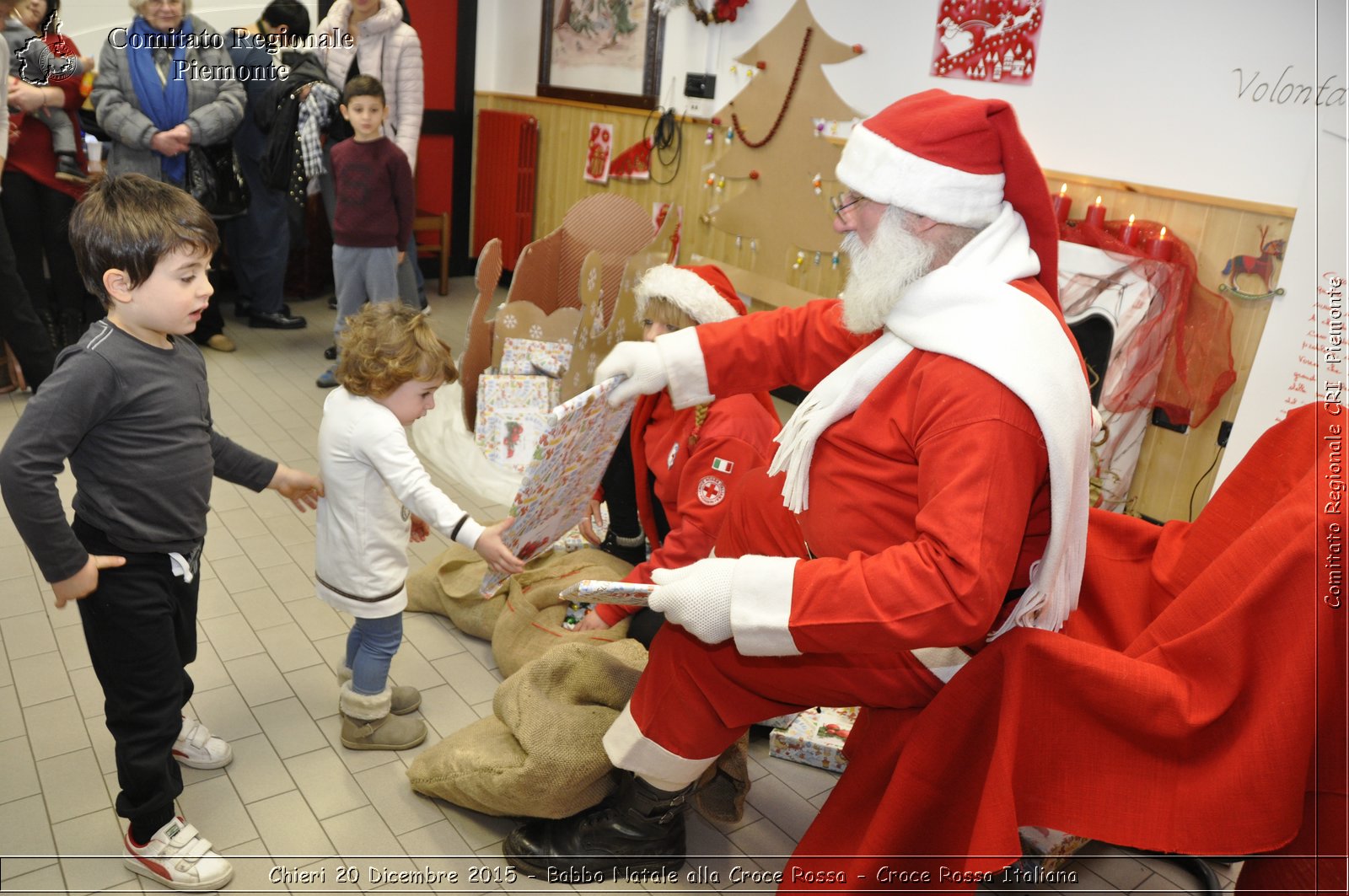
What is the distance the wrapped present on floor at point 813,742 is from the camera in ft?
7.89

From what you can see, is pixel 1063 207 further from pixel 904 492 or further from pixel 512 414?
pixel 904 492

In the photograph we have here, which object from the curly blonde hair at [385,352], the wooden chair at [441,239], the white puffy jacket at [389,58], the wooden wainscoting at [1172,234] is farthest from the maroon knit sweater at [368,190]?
the curly blonde hair at [385,352]

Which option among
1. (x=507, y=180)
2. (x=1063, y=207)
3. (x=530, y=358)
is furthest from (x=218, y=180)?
(x=1063, y=207)

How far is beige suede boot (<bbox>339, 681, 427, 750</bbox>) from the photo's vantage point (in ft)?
7.50

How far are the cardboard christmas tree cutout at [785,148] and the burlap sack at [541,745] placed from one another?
3147 mm

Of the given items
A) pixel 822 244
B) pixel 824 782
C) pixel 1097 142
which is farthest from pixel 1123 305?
pixel 824 782

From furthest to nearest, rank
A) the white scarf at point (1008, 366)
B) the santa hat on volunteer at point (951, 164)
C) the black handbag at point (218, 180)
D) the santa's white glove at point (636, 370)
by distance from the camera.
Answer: the black handbag at point (218, 180) → the santa's white glove at point (636, 370) → the santa hat on volunteer at point (951, 164) → the white scarf at point (1008, 366)

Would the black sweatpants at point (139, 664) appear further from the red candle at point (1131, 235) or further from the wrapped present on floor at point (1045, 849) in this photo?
the red candle at point (1131, 235)

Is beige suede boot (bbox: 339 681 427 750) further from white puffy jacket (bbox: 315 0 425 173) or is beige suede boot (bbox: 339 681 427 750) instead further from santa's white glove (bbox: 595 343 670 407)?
white puffy jacket (bbox: 315 0 425 173)

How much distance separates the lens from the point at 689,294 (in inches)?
103

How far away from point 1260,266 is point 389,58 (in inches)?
160

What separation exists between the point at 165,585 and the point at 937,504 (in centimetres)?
138

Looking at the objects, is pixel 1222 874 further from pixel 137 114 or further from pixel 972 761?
pixel 137 114

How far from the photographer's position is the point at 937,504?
4.98 feet
